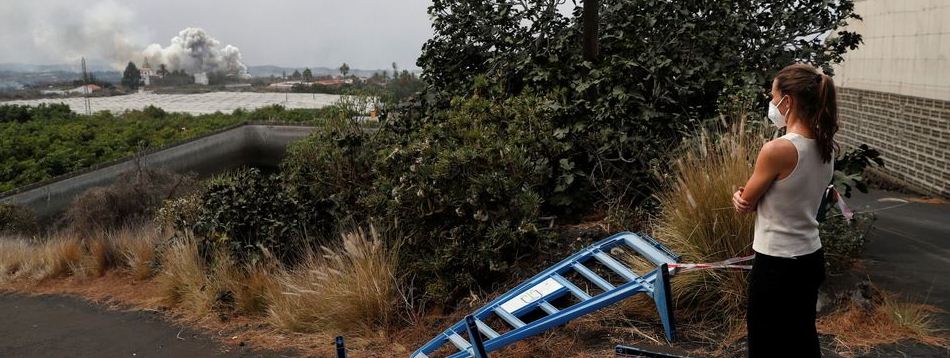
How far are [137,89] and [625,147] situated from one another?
84.6 m

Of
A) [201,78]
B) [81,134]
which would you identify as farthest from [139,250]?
[201,78]

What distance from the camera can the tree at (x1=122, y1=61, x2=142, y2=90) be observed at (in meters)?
84.3

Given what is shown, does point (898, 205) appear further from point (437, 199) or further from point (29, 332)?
point (29, 332)

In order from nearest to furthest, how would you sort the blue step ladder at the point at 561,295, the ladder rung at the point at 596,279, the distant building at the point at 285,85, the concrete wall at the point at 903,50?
the blue step ladder at the point at 561,295 → the ladder rung at the point at 596,279 → the concrete wall at the point at 903,50 → the distant building at the point at 285,85

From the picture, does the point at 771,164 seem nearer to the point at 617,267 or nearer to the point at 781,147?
the point at 781,147

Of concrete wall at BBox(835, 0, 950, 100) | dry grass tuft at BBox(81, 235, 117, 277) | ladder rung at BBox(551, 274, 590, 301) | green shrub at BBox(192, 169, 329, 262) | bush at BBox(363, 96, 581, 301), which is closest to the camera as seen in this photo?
ladder rung at BBox(551, 274, 590, 301)

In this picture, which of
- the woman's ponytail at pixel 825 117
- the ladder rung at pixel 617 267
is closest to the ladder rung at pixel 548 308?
the ladder rung at pixel 617 267

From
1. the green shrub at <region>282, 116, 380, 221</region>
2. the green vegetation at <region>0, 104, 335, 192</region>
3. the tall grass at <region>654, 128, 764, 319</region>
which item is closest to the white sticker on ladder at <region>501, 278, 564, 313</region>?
the tall grass at <region>654, 128, 764, 319</region>

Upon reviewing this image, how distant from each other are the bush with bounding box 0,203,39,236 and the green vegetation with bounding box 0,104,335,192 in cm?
438

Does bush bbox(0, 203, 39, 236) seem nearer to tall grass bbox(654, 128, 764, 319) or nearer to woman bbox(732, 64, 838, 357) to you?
tall grass bbox(654, 128, 764, 319)

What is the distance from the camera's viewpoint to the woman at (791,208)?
3.11 meters

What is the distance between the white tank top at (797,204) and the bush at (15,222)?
1757 centimetres

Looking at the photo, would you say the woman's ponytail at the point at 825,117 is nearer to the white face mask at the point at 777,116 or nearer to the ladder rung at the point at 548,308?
the white face mask at the point at 777,116

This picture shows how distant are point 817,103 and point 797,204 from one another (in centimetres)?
43
